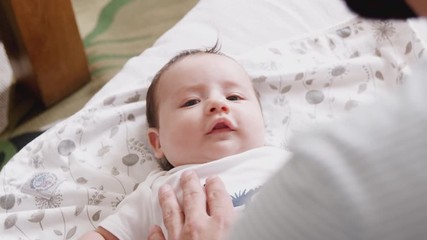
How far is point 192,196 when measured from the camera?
2.76ft

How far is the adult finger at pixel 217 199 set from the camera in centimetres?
77

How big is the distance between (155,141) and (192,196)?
0.91ft

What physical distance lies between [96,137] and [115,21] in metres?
0.85

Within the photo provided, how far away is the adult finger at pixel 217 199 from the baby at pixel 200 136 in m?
0.06

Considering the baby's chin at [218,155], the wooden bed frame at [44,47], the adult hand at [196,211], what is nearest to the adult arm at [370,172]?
the adult hand at [196,211]

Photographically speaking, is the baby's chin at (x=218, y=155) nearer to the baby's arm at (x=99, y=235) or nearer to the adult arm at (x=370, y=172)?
the baby's arm at (x=99, y=235)

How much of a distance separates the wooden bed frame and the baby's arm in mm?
703

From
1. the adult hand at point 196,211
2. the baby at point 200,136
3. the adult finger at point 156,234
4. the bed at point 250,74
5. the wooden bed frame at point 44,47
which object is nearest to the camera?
the adult hand at point 196,211

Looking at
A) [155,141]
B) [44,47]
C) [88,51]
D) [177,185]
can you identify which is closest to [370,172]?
[177,185]

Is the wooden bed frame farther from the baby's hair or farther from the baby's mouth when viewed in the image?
the baby's mouth

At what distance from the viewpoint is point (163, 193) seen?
0.91 m

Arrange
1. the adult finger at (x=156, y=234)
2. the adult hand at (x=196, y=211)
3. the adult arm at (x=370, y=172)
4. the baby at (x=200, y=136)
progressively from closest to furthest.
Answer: the adult arm at (x=370, y=172) < the adult hand at (x=196, y=211) < the adult finger at (x=156, y=234) < the baby at (x=200, y=136)

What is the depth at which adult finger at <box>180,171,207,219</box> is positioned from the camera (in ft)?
2.61

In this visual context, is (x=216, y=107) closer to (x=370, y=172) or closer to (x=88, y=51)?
(x=370, y=172)
